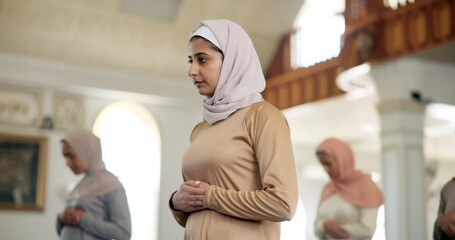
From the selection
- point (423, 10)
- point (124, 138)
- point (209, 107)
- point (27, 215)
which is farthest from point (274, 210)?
point (124, 138)

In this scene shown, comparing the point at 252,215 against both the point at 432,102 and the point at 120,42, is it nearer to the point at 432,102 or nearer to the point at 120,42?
the point at 432,102

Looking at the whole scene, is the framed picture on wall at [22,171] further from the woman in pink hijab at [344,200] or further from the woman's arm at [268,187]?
the woman's arm at [268,187]

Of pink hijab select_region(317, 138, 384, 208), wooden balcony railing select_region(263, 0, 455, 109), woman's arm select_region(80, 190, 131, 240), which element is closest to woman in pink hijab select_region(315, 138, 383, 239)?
pink hijab select_region(317, 138, 384, 208)

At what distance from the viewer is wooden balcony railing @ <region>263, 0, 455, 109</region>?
1016cm

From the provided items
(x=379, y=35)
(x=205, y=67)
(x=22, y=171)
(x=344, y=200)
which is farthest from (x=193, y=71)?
(x=22, y=171)

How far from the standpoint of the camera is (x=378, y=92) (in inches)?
456

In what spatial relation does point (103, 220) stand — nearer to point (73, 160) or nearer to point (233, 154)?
point (73, 160)

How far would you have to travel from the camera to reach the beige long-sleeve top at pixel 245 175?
2496mm

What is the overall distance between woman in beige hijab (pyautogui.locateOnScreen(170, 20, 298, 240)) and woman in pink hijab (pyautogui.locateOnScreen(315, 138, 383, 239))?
2.78 m

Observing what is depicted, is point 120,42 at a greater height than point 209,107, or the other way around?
point 120,42

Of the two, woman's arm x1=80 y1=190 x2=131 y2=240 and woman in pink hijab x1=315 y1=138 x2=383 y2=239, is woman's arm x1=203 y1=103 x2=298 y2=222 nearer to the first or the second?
woman's arm x1=80 y1=190 x2=131 y2=240

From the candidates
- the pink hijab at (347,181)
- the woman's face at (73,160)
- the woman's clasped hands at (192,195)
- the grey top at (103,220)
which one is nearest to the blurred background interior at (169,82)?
the pink hijab at (347,181)

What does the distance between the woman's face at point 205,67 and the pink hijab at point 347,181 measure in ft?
10.2

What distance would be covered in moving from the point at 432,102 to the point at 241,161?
9.38 m
